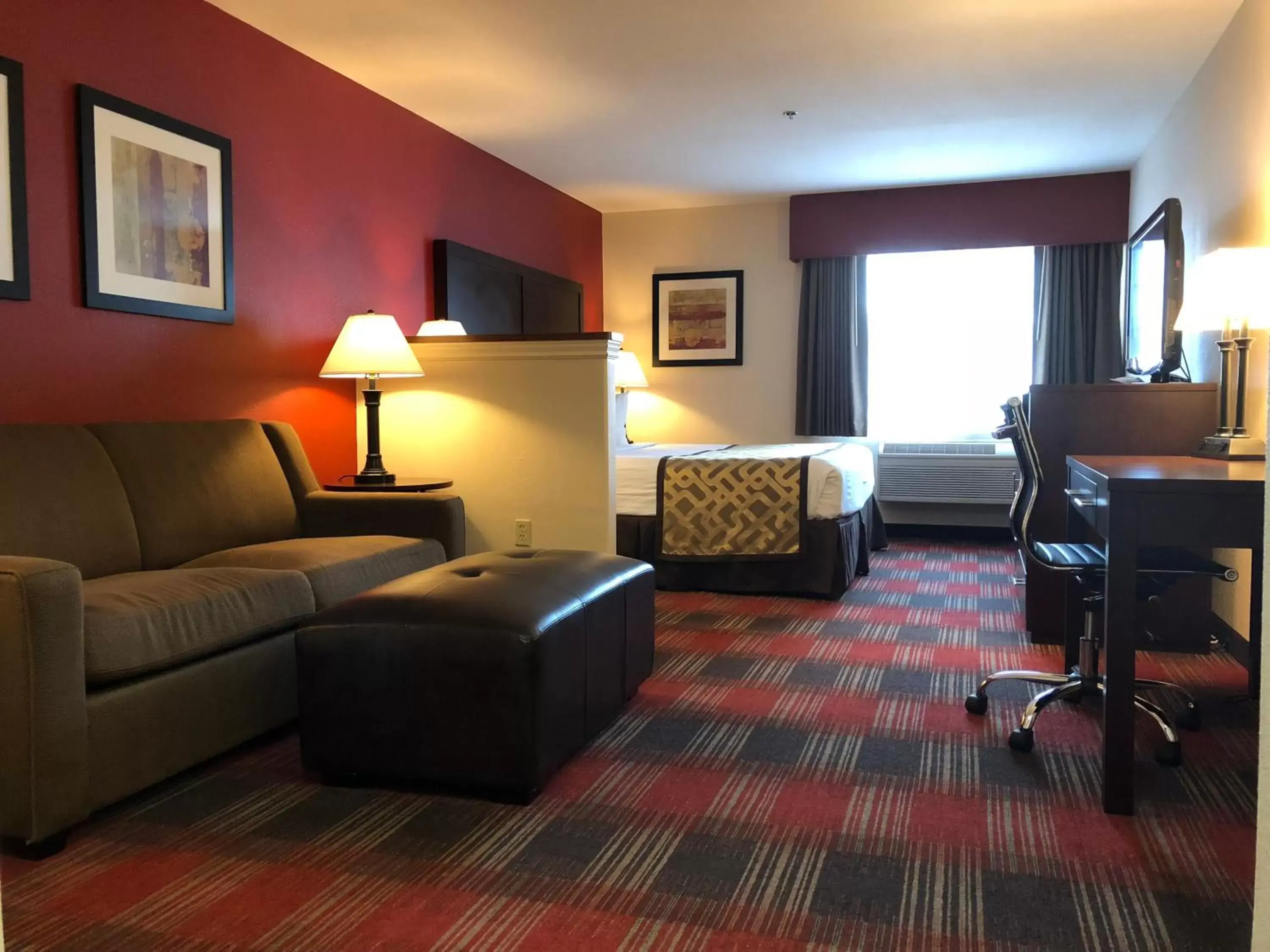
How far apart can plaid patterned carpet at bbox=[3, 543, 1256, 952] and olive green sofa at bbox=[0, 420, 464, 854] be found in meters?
0.16

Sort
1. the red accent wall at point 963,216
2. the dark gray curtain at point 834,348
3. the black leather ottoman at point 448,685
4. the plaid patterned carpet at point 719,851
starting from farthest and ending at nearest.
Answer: the dark gray curtain at point 834,348
the red accent wall at point 963,216
the black leather ottoman at point 448,685
the plaid patterned carpet at point 719,851

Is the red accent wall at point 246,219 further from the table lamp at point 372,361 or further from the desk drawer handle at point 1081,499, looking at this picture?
the desk drawer handle at point 1081,499

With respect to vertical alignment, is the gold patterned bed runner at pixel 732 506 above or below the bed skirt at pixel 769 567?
above

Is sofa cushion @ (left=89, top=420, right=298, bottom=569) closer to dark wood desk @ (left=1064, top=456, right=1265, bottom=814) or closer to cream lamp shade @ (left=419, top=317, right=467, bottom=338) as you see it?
cream lamp shade @ (left=419, top=317, right=467, bottom=338)

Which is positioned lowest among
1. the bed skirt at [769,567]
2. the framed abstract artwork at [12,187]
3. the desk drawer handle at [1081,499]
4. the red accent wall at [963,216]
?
the bed skirt at [769,567]

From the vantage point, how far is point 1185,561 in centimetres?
268

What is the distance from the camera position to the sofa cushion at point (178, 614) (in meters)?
2.13

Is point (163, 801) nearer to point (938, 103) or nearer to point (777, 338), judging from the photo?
point (938, 103)

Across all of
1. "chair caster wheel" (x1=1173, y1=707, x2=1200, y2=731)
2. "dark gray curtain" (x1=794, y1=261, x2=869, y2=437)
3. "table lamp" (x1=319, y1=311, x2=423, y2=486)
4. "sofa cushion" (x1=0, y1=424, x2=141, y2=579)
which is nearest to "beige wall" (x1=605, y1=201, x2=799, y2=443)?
"dark gray curtain" (x1=794, y1=261, x2=869, y2=437)

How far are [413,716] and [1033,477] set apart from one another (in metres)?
1.90

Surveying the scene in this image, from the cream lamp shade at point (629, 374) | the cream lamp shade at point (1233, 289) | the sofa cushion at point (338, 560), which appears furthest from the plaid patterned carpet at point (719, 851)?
the cream lamp shade at point (629, 374)

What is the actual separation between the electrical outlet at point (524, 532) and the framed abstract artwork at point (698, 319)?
12.0 feet

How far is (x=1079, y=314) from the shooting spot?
6.47 meters

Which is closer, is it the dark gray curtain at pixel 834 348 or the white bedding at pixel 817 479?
the white bedding at pixel 817 479
